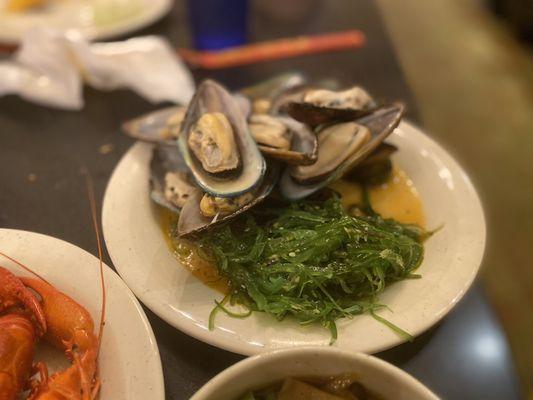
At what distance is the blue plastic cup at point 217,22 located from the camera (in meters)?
1.84

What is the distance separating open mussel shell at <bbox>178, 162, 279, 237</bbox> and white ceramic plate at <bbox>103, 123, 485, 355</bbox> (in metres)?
0.09

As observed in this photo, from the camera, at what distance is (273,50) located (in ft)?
6.40

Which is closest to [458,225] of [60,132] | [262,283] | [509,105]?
[262,283]

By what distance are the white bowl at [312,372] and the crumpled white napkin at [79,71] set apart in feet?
3.47

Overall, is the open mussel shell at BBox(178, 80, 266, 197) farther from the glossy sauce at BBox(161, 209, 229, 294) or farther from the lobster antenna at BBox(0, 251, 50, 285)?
the lobster antenna at BBox(0, 251, 50, 285)

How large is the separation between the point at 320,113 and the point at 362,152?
137mm

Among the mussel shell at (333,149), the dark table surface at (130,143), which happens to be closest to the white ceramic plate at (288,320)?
the dark table surface at (130,143)

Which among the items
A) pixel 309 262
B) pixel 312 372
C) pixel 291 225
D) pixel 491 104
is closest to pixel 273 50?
pixel 291 225

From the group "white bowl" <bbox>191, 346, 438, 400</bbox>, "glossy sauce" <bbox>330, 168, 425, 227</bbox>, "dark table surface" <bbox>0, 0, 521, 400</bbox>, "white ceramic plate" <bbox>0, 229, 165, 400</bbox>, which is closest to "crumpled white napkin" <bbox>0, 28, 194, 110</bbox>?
"dark table surface" <bbox>0, 0, 521, 400</bbox>

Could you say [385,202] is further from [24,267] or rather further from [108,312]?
[24,267]

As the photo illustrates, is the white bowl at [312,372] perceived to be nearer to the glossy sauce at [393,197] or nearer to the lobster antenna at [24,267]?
the lobster antenna at [24,267]

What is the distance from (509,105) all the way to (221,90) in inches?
101

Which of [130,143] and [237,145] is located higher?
[237,145]

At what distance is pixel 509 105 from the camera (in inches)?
127
